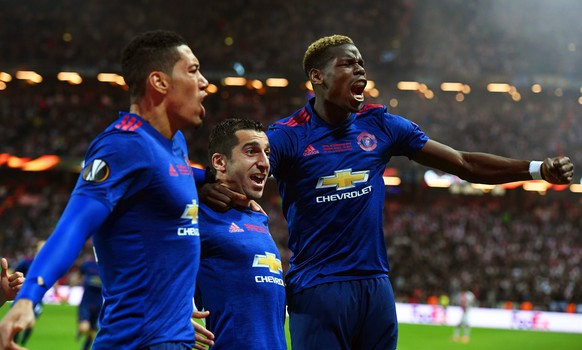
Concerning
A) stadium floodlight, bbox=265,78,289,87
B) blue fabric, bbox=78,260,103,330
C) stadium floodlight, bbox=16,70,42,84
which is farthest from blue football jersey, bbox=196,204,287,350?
stadium floodlight, bbox=16,70,42,84

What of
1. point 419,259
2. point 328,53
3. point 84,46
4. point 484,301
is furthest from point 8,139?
point 328,53

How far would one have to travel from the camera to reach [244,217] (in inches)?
179

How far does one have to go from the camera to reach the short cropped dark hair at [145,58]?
340 cm

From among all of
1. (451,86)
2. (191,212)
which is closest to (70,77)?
(451,86)

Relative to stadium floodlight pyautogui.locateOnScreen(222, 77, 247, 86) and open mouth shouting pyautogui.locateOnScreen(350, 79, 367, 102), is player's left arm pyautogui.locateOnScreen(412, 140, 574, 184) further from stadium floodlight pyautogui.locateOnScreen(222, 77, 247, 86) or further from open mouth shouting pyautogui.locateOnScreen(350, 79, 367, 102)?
stadium floodlight pyautogui.locateOnScreen(222, 77, 247, 86)

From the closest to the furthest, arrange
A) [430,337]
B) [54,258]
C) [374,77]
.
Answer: [54,258]
[430,337]
[374,77]

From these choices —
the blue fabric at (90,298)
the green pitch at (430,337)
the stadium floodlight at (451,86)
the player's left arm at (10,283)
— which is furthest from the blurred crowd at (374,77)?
the player's left arm at (10,283)

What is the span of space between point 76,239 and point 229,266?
1.49 meters

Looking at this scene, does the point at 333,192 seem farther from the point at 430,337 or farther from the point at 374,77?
the point at 374,77

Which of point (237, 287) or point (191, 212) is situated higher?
point (191, 212)

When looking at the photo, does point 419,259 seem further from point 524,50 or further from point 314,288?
point 314,288

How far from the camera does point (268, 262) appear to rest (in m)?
4.42

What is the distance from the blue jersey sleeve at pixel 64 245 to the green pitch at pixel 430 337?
13.4 meters

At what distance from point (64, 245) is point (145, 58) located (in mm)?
987
